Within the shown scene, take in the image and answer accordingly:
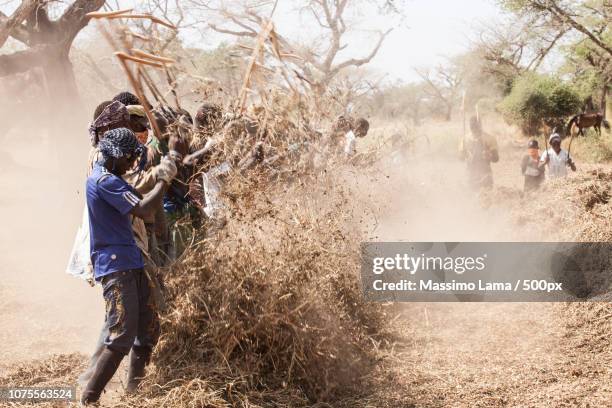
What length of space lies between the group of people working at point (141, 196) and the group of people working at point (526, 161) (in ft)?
13.2

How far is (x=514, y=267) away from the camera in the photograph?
5.99 meters

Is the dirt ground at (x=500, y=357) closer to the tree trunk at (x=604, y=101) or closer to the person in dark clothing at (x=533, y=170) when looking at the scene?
the person in dark clothing at (x=533, y=170)

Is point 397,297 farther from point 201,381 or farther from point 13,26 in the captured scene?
point 13,26

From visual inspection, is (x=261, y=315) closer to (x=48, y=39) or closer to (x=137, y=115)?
(x=137, y=115)

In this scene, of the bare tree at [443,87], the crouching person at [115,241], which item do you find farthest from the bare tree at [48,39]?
the bare tree at [443,87]

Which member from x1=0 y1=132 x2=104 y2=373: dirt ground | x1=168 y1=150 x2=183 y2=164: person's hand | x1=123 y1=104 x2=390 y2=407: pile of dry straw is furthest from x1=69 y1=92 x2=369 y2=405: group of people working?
x1=0 y1=132 x2=104 y2=373: dirt ground

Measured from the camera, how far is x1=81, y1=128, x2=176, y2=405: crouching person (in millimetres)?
3346

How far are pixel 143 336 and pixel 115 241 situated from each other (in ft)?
1.86

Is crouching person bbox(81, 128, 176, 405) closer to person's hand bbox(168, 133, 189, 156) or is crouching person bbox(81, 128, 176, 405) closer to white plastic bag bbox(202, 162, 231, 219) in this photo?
person's hand bbox(168, 133, 189, 156)

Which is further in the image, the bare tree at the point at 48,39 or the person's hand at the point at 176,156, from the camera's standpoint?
the bare tree at the point at 48,39

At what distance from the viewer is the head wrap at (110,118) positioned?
3768mm

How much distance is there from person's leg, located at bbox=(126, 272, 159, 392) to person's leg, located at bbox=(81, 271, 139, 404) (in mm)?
157

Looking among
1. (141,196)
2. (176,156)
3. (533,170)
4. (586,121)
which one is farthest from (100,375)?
(586,121)

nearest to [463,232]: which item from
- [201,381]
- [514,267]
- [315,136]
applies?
[514,267]
